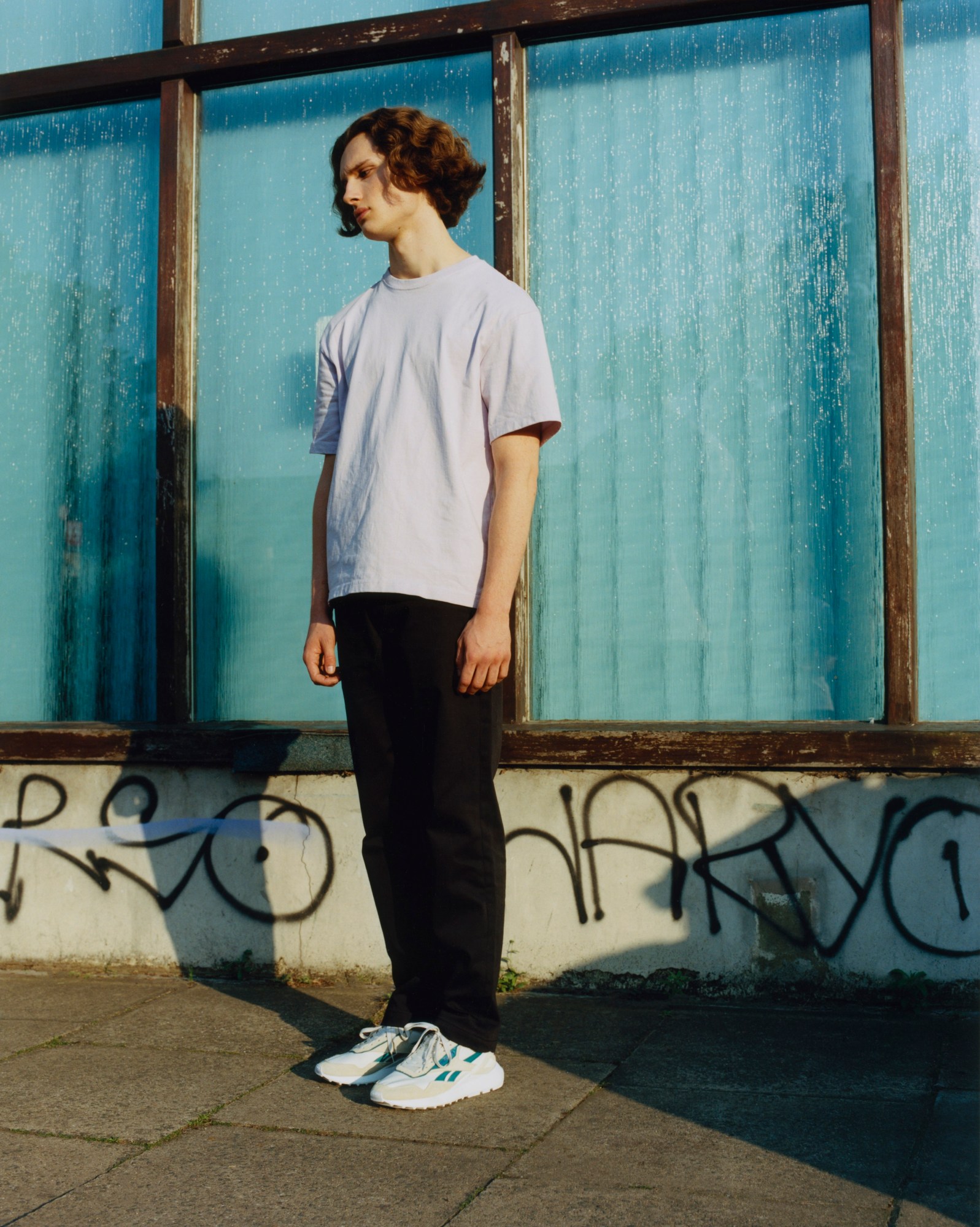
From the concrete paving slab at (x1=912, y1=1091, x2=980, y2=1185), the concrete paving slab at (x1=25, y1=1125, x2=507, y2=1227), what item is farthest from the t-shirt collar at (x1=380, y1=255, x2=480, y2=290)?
the concrete paving slab at (x1=912, y1=1091, x2=980, y2=1185)

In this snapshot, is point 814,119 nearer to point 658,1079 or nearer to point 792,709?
point 792,709

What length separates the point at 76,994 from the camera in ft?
11.5

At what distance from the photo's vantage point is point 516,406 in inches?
100

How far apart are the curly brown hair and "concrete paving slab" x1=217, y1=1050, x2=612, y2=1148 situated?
6.33 feet

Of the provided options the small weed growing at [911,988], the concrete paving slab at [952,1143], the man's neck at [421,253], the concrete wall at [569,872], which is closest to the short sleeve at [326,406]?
the man's neck at [421,253]

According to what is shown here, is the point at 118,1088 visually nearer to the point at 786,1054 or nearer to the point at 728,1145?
the point at 728,1145

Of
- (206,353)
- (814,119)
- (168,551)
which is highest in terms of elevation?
(814,119)

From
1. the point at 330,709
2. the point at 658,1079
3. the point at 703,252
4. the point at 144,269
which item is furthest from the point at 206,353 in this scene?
the point at 658,1079

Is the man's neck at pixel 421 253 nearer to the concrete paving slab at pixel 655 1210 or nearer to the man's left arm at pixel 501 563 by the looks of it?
the man's left arm at pixel 501 563

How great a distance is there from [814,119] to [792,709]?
68.0 inches

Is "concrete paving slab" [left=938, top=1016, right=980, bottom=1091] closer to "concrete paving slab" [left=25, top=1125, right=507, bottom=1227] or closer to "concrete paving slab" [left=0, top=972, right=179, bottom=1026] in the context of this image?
"concrete paving slab" [left=25, top=1125, right=507, bottom=1227]

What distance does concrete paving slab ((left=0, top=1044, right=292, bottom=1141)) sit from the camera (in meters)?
2.40

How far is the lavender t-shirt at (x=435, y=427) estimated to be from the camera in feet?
8.36

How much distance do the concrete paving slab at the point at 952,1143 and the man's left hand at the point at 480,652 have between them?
3.90ft
